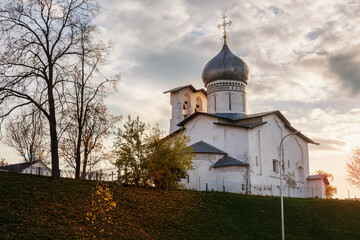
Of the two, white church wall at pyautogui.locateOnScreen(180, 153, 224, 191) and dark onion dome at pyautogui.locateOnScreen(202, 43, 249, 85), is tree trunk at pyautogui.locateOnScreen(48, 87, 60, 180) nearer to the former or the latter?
white church wall at pyautogui.locateOnScreen(180, 153, 224, 191)

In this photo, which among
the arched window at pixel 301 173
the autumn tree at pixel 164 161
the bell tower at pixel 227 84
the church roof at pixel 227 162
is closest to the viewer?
the autumn tree at pixel 164 161

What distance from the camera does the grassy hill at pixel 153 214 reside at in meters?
16.2

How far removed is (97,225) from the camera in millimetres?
17562

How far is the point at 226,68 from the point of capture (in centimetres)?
3975

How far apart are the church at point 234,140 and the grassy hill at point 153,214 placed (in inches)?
203

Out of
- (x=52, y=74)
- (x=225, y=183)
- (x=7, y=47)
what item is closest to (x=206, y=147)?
(x=225, y=183)

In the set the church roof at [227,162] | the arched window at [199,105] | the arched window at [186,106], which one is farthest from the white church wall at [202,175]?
the arched window at [199,105]

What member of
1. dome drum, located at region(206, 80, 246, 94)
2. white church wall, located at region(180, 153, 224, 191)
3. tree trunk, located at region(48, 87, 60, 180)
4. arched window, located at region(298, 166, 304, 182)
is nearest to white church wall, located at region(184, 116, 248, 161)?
white church wall, located at region(180, 153, 224, 191)

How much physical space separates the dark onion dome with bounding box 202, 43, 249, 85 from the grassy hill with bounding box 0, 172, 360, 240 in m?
15.8

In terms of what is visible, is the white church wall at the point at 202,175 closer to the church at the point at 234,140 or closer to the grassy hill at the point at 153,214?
the church at the point at 234,140

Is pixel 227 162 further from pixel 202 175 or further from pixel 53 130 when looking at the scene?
pixel 53 130

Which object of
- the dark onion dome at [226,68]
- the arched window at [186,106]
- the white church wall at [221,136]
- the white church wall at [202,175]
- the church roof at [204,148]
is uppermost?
the dark onion dome at [226,68]

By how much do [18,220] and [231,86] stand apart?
2832 cm

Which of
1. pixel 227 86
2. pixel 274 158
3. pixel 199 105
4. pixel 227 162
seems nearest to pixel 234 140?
pixel 227 162
